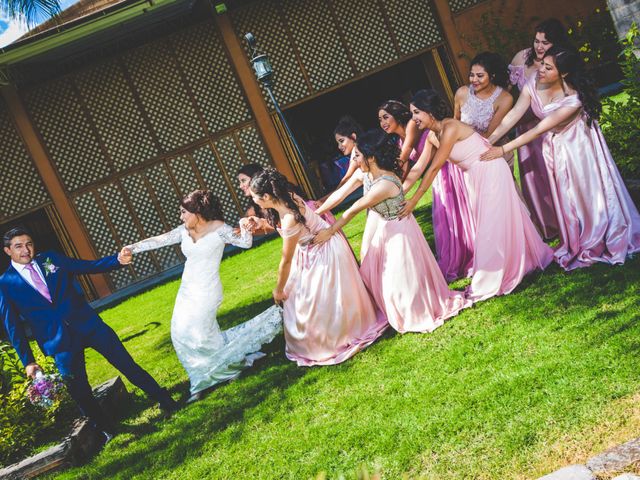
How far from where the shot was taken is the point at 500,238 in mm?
5047

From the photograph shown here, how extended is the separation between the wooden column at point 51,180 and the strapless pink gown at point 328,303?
930 centimetres

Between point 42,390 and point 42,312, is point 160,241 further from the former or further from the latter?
point 42,390

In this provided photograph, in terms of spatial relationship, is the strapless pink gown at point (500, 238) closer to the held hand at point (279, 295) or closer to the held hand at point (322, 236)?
the held hand at point (322, 236)

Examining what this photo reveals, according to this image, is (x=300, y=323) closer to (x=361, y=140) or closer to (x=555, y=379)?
(x=361, y=140)

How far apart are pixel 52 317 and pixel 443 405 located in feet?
11.1

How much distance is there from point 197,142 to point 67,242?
3706 mm

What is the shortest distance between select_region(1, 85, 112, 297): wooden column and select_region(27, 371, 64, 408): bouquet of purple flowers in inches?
339

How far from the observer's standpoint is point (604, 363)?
137 inches

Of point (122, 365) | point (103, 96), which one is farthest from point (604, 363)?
point (103, 96)

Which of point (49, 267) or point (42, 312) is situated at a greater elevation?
point (49, 267)

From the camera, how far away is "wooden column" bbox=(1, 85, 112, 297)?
12430mm

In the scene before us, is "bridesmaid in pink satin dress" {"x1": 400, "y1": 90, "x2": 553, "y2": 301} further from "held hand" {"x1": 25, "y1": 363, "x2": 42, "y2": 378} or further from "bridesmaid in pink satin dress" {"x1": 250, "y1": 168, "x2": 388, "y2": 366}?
"held hand" {"x1": 25, "y1": 363, "x2": 42, "y2": 378}

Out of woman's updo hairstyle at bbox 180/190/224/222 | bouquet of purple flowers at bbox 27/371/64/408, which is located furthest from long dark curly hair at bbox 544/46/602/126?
bouquet of purple flowers at bbox 27/371/64/408

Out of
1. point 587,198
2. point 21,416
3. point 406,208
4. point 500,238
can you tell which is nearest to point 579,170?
point 587,198
